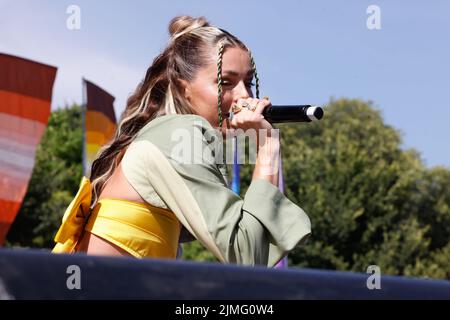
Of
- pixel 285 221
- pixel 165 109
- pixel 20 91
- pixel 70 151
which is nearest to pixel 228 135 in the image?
pixel 165 109

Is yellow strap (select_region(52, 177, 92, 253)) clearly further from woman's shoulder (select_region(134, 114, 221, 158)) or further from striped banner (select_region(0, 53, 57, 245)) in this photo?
striped banner (select_region(0, 53, 57, 245))

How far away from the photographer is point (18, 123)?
8.59m

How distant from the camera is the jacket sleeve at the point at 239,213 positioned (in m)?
1.71

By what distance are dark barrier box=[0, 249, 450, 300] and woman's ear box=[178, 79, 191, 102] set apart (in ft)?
4.25

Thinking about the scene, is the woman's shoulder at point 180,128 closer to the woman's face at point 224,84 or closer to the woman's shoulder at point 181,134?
the woman's shoulder at point 181,134

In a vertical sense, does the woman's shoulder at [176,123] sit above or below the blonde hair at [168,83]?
below

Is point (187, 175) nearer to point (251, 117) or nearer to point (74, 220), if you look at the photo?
point (251, 117)

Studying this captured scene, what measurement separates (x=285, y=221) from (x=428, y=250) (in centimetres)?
2673

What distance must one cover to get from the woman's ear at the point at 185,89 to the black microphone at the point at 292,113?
0.98ft

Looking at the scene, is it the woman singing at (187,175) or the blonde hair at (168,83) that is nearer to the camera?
the woman singing at (187,175)

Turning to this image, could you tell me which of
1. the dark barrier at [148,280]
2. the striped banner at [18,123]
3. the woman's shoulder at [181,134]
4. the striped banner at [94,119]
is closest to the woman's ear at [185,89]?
the woman's shoulder at [181,134]

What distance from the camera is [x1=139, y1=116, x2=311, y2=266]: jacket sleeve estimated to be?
171 cm
